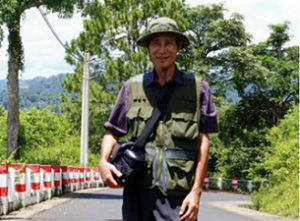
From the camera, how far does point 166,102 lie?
379 centimetres

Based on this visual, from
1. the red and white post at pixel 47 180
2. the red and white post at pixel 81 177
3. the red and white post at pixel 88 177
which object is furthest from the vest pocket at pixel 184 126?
the red and white post at pixel 88 177

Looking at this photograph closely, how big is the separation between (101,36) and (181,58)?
6.76m

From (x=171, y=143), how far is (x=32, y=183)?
12362mm

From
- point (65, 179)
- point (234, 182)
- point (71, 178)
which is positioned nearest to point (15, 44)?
point (65, 179)

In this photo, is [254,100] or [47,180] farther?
[254,100]

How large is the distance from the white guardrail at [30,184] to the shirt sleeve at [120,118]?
880cm

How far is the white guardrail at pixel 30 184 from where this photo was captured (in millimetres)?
12445

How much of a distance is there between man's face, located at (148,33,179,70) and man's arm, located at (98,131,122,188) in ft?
1.59

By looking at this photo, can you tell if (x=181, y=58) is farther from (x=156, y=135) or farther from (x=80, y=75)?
(x=156, y=135)

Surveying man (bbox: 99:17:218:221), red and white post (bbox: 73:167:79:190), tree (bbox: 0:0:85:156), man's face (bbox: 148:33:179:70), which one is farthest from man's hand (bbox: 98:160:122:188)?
red and white post (bbox: 73:167:79:190)

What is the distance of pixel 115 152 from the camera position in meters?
3.73

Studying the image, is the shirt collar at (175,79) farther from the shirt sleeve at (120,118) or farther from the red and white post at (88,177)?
the red and white post at (88,177)

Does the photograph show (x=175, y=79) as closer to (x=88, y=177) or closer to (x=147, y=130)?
(x=147, y=130)

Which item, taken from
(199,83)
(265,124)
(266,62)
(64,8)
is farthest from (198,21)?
(199,83)
